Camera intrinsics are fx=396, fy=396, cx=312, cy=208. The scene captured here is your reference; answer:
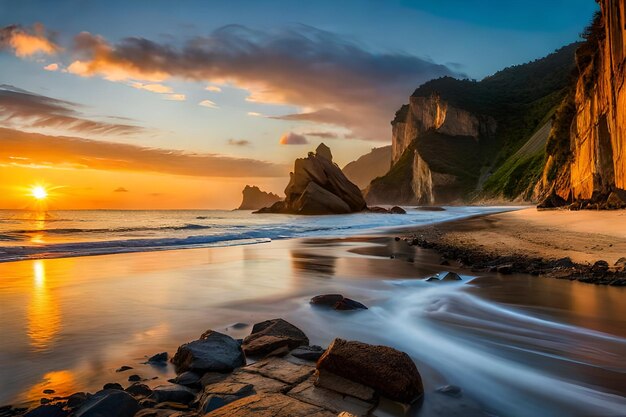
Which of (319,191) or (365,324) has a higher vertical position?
(319,191)

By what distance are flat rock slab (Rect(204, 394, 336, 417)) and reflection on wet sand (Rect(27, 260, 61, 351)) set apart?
3033mm

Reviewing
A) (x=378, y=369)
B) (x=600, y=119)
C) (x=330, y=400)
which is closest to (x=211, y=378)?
(x=330, y=400)

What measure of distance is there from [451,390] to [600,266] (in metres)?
7.63

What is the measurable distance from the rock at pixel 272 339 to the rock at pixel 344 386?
902 millimetres

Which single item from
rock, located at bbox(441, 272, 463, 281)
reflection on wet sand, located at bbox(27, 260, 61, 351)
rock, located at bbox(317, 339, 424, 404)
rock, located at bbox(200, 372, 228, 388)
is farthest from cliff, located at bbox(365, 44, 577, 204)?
rock, located at bbox(200, 372, 228, 388)

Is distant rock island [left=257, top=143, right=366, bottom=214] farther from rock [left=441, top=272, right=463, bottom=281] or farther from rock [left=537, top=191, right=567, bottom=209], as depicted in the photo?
rock [left=441, top=272, right=463, bottom=281]

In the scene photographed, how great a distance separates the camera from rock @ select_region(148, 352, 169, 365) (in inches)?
Answer: 165

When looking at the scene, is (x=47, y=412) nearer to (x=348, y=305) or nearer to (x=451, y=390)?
(x=451, y=390)

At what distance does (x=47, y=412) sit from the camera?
118 inches

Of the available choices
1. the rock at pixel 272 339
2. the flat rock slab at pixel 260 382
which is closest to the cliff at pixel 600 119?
the rock at pixel 272 339

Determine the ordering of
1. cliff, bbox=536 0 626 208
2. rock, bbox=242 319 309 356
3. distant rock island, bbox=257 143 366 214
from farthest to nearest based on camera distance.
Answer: distant rock island, bbox=257 143 366 214 < cliff, bbox=536 0 626 208 < rock, bbox=242 319 309 356

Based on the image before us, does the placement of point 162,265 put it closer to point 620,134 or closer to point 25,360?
point 25,360

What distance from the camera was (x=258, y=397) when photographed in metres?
3.03

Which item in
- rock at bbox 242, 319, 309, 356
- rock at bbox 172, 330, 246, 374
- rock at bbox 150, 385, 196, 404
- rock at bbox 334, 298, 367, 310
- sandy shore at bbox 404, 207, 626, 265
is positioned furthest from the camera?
sandy shore at bbox 404, 207, 626, 265
